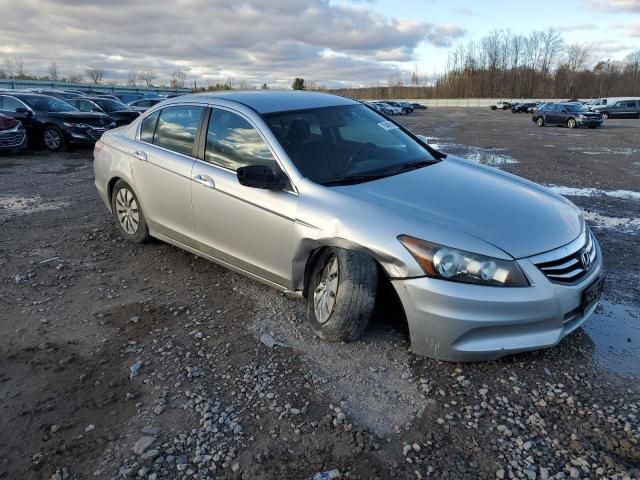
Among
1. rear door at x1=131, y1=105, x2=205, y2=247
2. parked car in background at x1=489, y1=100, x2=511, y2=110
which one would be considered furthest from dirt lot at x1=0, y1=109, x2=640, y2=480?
parked car in background at x1=489, y1=100, x2=511, y2=110

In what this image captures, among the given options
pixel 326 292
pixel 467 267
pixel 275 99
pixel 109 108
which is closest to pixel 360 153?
pixel 275 99

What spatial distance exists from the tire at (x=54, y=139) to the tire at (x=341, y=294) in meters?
12.8

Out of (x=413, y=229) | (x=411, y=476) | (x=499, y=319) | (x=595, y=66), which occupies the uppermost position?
(x=595, y=66)

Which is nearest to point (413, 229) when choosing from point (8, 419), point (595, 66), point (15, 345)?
point (8, 419)

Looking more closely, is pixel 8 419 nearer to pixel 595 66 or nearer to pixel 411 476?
pixel 411 476

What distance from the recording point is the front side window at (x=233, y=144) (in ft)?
12.1

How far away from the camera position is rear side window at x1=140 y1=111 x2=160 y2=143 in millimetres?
4777

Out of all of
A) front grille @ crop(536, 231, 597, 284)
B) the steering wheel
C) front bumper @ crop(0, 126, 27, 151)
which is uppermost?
the steering wheel

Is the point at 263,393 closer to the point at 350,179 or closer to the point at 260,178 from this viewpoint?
the point at 260,178

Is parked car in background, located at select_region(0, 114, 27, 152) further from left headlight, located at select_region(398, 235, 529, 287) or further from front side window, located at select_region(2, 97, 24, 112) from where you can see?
left headlight, located at select_region(398, 235, 529, 287)

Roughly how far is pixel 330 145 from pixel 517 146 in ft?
48.6

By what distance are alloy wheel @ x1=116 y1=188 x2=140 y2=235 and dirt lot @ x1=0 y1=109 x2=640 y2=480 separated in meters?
0.70

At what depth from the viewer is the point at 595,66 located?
94.9m

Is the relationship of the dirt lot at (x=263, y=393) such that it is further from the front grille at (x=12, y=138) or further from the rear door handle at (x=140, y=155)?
the front grille at (x=12, y=138)
